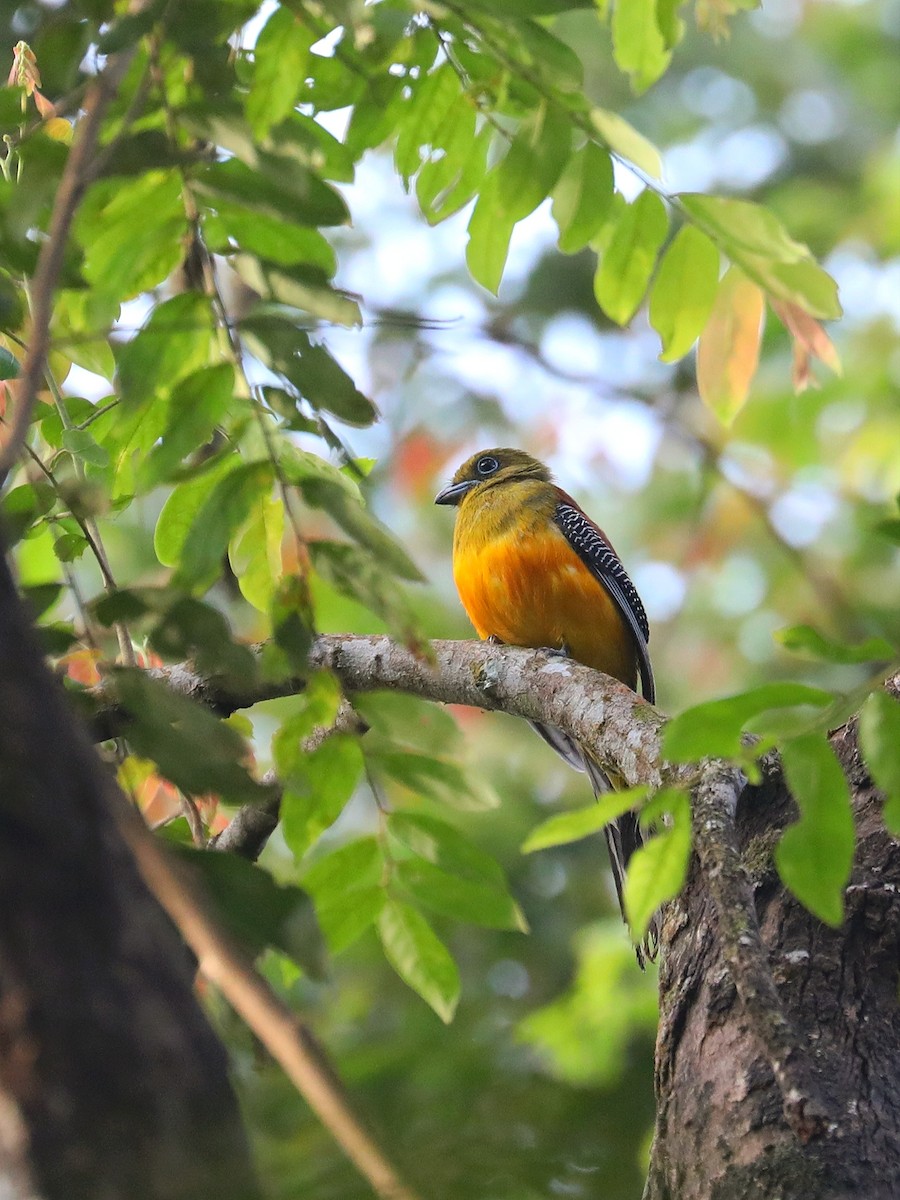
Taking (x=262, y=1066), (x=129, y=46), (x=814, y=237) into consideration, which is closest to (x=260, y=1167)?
(x=262, y=1066)

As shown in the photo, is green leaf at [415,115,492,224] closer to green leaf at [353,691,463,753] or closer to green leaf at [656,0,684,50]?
green leaf at [656,0,684,50]

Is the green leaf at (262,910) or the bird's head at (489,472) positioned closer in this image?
the green leaf at (262,910)

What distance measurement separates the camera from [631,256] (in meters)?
2.87

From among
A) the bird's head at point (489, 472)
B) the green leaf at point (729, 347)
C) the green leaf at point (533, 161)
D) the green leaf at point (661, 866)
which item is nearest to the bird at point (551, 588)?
the bird's head at point (489, 472)

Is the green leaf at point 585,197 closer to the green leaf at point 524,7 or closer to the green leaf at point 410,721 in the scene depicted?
the green leaf at point 524,7

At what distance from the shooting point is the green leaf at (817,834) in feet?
5.95

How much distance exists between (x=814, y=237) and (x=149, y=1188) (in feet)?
39.8

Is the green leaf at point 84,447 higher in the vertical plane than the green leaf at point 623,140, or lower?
lower

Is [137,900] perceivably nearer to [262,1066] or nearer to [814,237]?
[262,1066]

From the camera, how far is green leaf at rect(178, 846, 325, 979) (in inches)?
70.1

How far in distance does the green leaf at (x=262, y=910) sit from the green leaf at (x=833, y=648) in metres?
0.81

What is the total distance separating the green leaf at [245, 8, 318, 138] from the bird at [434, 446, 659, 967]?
354 cm

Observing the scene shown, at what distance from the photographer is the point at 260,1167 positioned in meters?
1.30

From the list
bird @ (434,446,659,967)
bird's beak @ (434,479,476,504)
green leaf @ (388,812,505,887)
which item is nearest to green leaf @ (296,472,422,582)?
green leaf @ (388,812,505,887)
